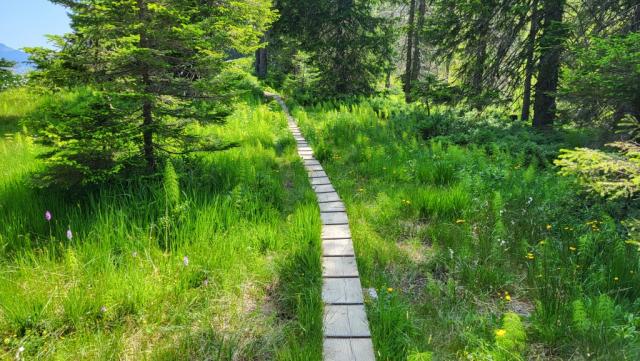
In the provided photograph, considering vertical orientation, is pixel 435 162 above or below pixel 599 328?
above

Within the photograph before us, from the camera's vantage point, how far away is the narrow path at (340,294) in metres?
2.88

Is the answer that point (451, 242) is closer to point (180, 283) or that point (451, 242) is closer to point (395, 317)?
point (395, 317)

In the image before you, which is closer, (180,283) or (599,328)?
(599,328)

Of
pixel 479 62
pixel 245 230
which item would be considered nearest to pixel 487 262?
pixel 245 230

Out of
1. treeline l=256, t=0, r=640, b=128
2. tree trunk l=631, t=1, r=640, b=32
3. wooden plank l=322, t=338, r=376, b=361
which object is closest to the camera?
wooden plank l=322, t=338, r=376, b=361

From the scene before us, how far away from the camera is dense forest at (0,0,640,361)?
9.53 ft

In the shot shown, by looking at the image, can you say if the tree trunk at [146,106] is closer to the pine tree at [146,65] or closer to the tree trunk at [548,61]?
the pine tree at [146,65]

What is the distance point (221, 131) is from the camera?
9.34m

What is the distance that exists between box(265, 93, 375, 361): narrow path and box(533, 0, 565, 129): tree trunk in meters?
7.11

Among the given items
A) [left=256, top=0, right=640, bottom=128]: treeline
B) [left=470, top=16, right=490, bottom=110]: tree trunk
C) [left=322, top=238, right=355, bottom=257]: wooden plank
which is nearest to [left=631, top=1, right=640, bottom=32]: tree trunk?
[left=256, top=0, right=640, bottom=128]: treeline

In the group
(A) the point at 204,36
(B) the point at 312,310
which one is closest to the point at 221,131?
(A) the point at 204,36

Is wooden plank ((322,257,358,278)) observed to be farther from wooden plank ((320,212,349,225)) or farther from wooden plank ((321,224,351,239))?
wooden plank ((320,212,349,225))

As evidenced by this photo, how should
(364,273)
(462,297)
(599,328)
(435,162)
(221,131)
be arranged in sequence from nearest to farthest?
(599,328) → (462,297) → (364,273) → (435,162) → (221,131)

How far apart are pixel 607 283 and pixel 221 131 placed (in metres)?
8.14
